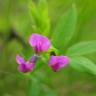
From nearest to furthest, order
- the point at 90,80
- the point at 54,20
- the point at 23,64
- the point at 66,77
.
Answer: the point at 23,64, the point at 90,80, the point at 66,77, the point at 54,20

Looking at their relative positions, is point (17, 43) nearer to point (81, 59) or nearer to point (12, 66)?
point (12, 66)

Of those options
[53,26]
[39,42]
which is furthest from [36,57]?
[53,26]

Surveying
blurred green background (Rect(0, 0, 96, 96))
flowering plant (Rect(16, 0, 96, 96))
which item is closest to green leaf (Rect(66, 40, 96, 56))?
flowering plant (Rect(16, 0, 96, 96))

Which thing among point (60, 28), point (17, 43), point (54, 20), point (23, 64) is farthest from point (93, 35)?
point (23, 64)

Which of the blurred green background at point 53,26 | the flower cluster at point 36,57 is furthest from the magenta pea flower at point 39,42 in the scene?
the blurred green background at point 53,26

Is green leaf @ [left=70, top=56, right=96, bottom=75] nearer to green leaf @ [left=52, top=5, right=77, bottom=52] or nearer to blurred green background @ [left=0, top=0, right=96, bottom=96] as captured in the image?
green leaf @ [left=52, top=5, right=77, bottom=52]

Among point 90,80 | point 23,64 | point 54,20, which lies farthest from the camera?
point 54,20

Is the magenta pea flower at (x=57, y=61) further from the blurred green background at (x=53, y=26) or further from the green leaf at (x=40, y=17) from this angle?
the blurred green background at (x=53, y=26)
